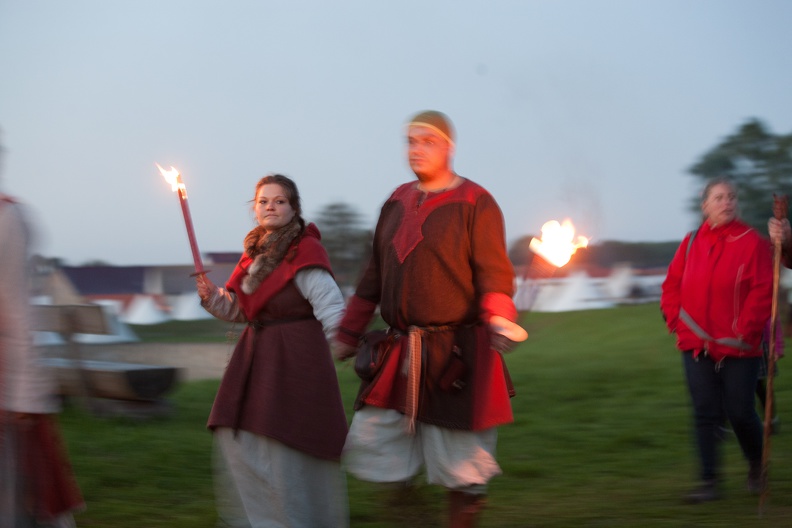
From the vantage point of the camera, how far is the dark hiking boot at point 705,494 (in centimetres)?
543

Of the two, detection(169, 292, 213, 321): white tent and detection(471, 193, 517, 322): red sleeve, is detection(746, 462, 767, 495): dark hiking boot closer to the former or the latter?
detection(471, 193, 517, 322): red sleeve

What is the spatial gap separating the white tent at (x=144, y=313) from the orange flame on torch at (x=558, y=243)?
1021 inches

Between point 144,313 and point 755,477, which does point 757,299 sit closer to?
point 755,477

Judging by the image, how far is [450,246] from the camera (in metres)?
4.04

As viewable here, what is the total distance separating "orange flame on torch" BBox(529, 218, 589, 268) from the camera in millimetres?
3963

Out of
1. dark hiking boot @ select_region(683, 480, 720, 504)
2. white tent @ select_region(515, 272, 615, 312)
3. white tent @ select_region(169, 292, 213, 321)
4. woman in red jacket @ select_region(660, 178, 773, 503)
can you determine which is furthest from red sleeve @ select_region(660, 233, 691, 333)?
white tent @ select_region(169, 292, 213, 321)

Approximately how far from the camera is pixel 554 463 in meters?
6.82

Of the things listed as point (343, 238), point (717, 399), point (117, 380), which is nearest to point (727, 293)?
point (717, 399)

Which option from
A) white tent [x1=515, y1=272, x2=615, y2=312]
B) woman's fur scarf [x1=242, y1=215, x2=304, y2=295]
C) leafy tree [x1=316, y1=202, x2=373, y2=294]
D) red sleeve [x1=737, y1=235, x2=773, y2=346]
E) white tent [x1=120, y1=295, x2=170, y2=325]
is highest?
woman's fur scarf [x1=242, y1=215, x2=304, y2=295]

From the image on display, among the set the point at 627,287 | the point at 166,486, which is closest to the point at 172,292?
the point at 627,287

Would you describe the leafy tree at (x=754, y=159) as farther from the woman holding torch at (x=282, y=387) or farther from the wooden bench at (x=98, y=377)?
the woman holding torch at (x=282, y=387)

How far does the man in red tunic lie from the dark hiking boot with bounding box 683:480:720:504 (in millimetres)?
1883

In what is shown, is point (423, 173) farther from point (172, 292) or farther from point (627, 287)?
point (172, 292)

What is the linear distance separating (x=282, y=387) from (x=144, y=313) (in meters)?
25.9
